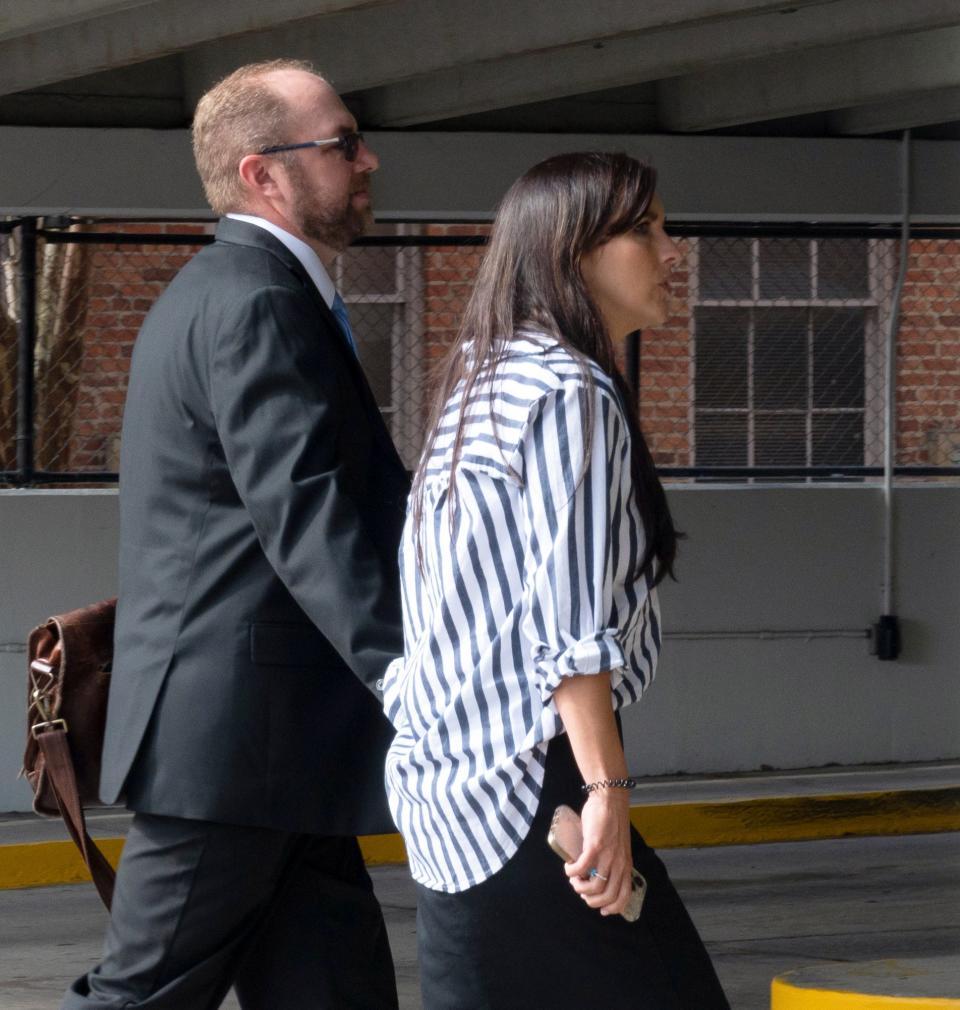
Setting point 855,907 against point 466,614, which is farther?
point 855,907

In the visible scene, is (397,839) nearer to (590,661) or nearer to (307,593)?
(307,593)

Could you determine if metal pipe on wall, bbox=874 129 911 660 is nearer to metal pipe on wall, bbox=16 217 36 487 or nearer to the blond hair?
metal pipe on wall, bbox=16 217 36 487

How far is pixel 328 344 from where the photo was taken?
10.1 ft

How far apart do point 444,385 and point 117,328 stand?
291 inches

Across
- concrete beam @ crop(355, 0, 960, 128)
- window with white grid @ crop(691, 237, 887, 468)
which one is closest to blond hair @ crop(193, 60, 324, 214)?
concrete beam @ crop(355, 0, 960, 128)

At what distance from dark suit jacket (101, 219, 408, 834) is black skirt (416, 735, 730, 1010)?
66 centimetres

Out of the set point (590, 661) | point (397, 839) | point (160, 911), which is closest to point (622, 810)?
point (590, 661)

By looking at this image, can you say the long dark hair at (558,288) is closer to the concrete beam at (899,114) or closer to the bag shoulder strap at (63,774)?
the bag shoulder strap at (63,774)

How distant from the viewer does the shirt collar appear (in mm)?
3211

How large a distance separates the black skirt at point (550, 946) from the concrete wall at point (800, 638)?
6.77 meters

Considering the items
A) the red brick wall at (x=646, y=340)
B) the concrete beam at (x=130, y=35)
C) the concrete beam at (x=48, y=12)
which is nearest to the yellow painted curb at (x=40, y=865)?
the red brick wall at (x=646, y=340)

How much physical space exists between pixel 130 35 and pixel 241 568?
4.63m

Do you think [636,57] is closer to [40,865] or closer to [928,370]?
[928,370]

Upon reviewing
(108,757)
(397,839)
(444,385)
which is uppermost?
(444,385)
